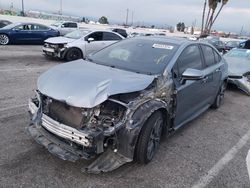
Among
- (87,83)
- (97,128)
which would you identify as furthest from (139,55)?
(97,128)

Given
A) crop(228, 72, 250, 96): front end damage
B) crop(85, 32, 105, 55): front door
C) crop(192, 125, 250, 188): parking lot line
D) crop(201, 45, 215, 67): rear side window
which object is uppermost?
crop(201, 45, 215, 67): rear side window

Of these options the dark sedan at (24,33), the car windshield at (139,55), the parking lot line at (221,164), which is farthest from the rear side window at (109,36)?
the parking lot line at (221,164)

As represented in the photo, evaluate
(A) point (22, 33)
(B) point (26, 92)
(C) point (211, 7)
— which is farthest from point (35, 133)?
(C) point (211, 7)

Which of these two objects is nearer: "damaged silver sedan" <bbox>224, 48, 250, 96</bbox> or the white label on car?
the white label on car

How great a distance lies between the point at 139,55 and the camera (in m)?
4.44

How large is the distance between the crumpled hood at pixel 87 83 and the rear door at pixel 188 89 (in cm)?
67

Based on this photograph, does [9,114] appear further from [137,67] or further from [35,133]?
[137,67]

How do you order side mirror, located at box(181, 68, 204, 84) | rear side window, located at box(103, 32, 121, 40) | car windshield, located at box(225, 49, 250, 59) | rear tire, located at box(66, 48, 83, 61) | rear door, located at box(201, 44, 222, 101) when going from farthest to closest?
rear side window, located at box(103, 32, 121, 40) < rear tire, located at box(66, 48, 83, 61) < car windshield, located at box(225, 49, 250, 59) < rear door, located at box(201, 44, 222, 101) < side mirror, located at box(181, 68, 204, 84)

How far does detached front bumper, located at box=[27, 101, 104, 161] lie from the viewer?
2.99 meters

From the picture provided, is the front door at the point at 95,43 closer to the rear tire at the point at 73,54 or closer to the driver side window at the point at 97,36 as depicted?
the driver side window at the point at 97,36

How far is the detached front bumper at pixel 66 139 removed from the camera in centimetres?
299

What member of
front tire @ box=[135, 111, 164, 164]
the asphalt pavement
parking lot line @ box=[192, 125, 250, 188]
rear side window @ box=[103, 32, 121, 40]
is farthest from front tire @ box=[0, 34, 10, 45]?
parking lot line @ box=[192, 125, 250, 188]

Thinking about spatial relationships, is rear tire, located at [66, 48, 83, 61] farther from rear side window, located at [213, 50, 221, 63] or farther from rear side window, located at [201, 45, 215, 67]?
rear side window, located at [201, 45, 215, 67]

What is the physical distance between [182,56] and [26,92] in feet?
12.7
